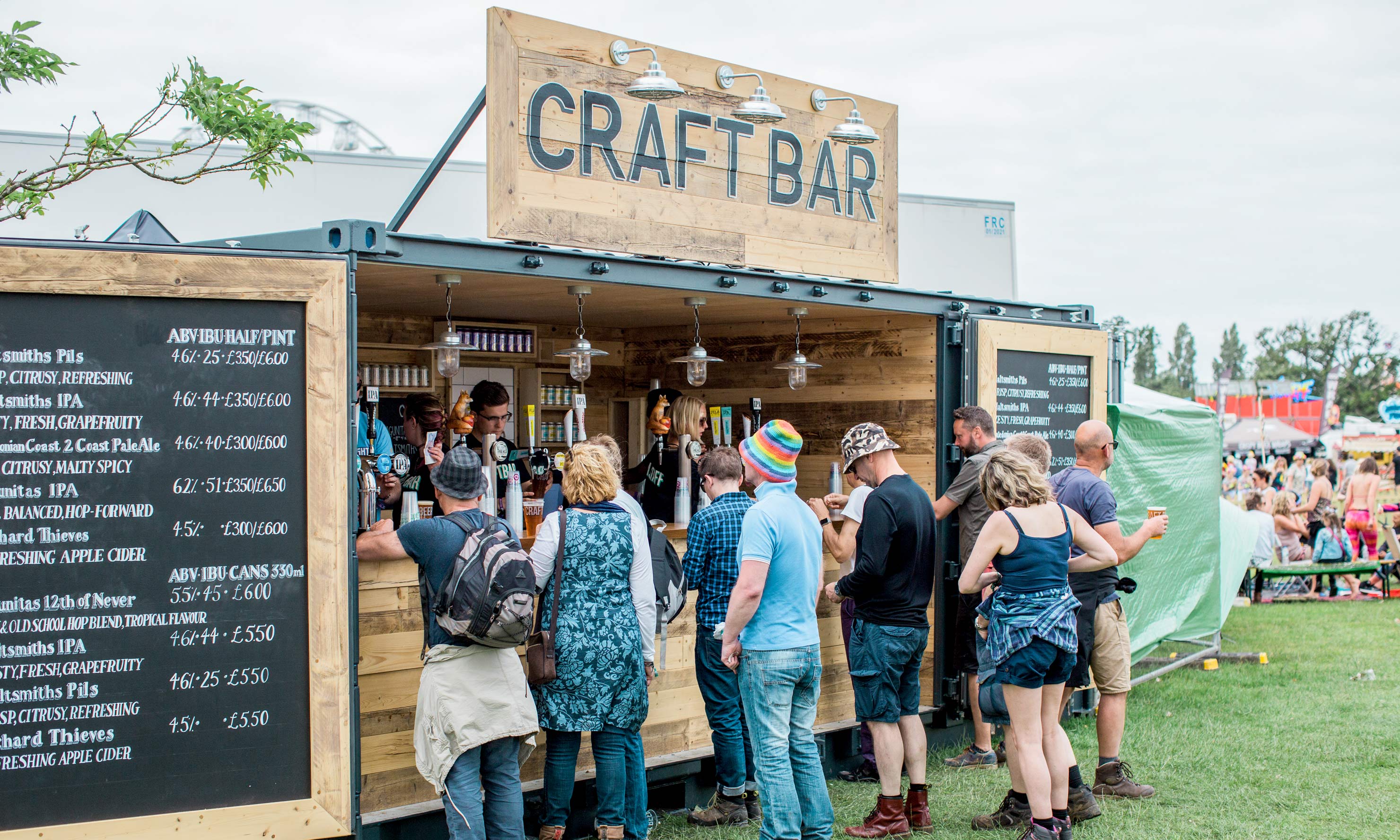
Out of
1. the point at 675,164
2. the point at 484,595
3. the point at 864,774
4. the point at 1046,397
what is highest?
the point at 675,164

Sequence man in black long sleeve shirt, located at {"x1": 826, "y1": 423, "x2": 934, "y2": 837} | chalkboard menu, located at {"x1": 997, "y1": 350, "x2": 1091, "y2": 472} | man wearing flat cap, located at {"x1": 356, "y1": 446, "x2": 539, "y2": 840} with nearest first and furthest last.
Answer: man wearing flat cap, located at {"x1": 356, "y1": 446, "x2": 539, "y2": 840} → man in black long sleeve shirt, located at {"x1": 826, "y1": 423, "x2": 934, "y2": 837} → chalkboard menu, located at {"x1": 997, "y1": 350, "x2": 1091, "y2": 472}

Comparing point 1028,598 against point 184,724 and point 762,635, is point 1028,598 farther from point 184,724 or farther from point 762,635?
point 184,724

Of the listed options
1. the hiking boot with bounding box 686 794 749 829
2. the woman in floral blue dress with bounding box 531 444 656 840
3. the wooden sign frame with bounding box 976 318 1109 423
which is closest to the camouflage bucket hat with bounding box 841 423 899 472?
the woman in floral blue dress with bounding box 531 444 656 840

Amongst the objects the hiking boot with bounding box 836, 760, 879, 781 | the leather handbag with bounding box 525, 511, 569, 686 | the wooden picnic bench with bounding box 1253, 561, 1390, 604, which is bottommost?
the hiking boot with bounding box 836, 760, 879, 781

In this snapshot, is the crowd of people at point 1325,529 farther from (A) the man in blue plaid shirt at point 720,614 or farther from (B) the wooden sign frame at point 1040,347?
(A) the man in blue plaid shirt at point 720,614

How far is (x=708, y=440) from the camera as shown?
25.3ft

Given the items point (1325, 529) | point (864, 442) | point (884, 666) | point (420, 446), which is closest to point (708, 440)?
point (420, 446)

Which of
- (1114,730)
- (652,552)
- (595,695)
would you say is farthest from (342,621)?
(1114,730)

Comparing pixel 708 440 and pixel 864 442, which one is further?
pixel 708 440

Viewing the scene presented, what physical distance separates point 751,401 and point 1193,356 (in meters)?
95.3

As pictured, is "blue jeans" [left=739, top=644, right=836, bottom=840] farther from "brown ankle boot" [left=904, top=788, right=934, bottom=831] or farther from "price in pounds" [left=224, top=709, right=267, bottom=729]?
"price in pounds" [left=224, top=709, right=267, bottom=729]

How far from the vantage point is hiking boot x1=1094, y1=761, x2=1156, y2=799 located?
5.59 m

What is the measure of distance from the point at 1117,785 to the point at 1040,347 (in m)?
2.58

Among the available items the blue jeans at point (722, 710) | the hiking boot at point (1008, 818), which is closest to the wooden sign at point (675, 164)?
the blue jeans at point (722, 710)
